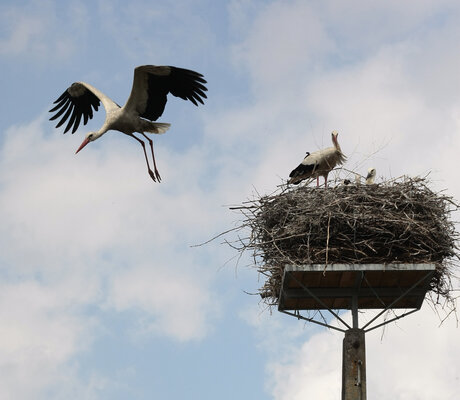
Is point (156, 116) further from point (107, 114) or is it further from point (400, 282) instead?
point (400, 282)

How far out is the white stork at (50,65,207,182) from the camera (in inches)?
583

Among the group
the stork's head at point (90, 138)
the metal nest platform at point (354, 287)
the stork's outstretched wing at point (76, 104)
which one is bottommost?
the metal nest platform at point (354, 287)

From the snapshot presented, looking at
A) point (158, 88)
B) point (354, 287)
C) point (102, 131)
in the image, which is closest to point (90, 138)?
point (102, 131)

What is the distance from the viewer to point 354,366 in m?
10.5

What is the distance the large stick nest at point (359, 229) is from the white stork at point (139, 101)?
416 centimetres

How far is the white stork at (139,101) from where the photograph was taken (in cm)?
1480

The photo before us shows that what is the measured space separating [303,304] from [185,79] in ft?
15.7

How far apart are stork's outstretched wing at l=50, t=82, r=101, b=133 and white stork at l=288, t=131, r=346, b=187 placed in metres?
4.67

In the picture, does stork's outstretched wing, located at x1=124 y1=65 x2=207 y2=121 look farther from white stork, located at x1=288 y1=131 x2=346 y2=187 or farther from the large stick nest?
the large stick nest

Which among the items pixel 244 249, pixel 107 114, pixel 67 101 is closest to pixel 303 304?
pixel 244 249

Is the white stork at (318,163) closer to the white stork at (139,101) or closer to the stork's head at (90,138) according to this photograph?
the white stork at (139,101)

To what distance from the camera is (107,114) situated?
16.1 meters

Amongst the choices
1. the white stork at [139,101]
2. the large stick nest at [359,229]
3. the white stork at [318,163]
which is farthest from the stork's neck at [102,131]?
the large stick nest at [359,229]

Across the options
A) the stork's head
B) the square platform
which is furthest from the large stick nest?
the stork's head
